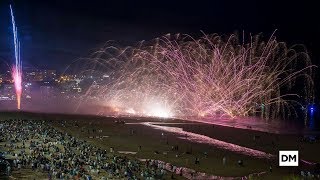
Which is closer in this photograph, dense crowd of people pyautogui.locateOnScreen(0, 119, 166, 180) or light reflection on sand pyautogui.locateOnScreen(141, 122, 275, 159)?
dense crowd of people pyautogui.locateOnScreen(0, 119, 166, 180)

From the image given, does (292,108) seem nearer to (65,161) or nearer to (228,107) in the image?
(228,107)

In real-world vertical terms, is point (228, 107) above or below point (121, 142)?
above

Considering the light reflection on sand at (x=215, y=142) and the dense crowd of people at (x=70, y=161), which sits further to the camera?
the light reflection on sand at (x=215, y=142)

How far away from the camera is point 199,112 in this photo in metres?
99.8

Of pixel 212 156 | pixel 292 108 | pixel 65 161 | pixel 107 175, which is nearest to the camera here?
pixel 107 175

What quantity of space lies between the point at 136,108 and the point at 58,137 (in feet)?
195

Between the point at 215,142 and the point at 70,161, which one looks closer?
the point at 70,161

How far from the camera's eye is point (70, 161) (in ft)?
139

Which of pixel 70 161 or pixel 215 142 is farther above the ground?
pixel 215 142

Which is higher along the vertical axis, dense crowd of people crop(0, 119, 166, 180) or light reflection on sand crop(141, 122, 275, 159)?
light reflection on sand crop(141, 122, 275, 159)

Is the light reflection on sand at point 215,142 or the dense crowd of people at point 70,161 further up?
the light reflection on sand at point 215,142

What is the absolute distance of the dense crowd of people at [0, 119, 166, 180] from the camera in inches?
1494

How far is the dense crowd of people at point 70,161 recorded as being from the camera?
37.9m

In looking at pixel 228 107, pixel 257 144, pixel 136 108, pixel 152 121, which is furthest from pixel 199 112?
pixel 257 144
